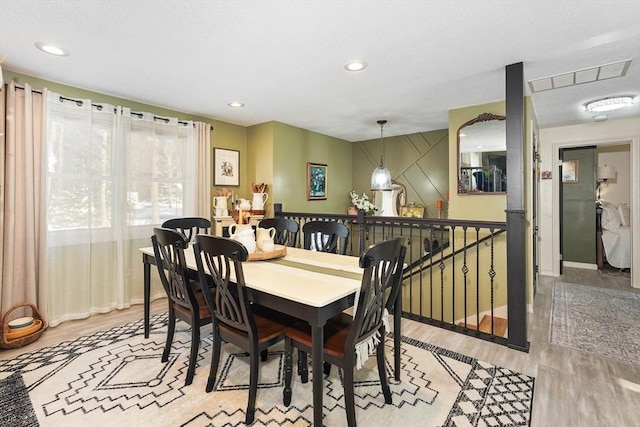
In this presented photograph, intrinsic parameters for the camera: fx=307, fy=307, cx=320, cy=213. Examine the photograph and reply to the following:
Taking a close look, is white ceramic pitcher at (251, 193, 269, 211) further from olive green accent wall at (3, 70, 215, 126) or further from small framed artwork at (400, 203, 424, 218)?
small framed artwork at (400, 203, 424, 218)

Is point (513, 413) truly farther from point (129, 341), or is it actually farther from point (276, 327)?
point (129, 341)

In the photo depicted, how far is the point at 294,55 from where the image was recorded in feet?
7.78

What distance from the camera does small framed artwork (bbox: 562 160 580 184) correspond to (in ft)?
17.8

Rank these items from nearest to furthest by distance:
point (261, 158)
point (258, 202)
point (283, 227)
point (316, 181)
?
1. point (283, 227)
2. point (258, 202)
3. point (261, 158)
4. point (316, 181)

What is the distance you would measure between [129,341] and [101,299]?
94 centimetres

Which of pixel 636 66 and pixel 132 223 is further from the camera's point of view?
pixel 132 223

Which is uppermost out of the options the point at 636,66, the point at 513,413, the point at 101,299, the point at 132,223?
the point at 636,66

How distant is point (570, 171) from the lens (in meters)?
5.46

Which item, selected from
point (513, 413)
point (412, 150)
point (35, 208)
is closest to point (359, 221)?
point (513, 413)

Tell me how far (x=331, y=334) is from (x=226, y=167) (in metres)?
3.27

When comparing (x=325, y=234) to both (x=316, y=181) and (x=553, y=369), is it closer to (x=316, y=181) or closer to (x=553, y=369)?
(x=553, y=369)

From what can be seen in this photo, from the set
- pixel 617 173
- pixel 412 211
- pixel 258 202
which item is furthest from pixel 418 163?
pixel 617 173

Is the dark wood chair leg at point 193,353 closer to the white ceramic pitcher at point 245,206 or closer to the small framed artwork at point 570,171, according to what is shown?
the white ceramic pitcher at point 245,206

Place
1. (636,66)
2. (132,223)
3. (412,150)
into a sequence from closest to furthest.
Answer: (636,66), (132,223), (412,150)
